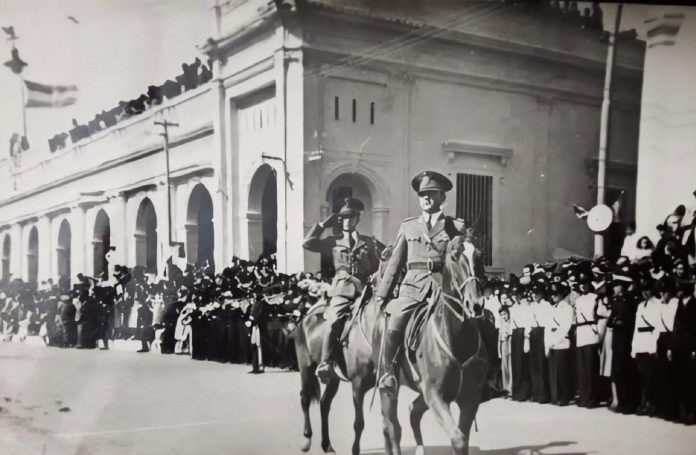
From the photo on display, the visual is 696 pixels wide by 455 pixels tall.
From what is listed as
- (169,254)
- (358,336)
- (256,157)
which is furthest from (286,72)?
(358,336)

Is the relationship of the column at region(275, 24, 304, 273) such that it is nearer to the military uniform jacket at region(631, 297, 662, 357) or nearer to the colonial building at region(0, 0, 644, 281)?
the colonial building at region(0, 0, 644, 281)

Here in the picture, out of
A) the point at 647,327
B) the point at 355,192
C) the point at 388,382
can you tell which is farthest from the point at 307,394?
the point at 647,327

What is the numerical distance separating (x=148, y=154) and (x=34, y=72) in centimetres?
67

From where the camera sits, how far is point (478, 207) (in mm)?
3473

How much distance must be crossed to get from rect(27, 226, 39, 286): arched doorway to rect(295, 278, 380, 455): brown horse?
1383 millimetres

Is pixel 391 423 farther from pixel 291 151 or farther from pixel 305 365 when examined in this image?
pixel 291 151

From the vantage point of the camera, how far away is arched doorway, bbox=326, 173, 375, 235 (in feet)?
10.9

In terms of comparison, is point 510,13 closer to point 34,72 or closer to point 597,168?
point 597,168

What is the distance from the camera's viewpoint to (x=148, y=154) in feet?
11.2

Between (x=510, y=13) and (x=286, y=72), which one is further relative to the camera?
(x=510, y=13)

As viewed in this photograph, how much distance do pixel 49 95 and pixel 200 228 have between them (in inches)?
39.4

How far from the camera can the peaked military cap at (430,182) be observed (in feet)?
11.0

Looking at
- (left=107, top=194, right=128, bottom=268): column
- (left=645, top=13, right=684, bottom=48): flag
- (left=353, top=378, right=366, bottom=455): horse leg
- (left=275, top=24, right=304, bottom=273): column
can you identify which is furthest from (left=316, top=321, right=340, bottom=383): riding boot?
(left=645, top=13, right=684, bottom=48): flag

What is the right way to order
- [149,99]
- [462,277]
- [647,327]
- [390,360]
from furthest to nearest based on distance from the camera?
[647,327], [149,99], [390,360], [462,277]
